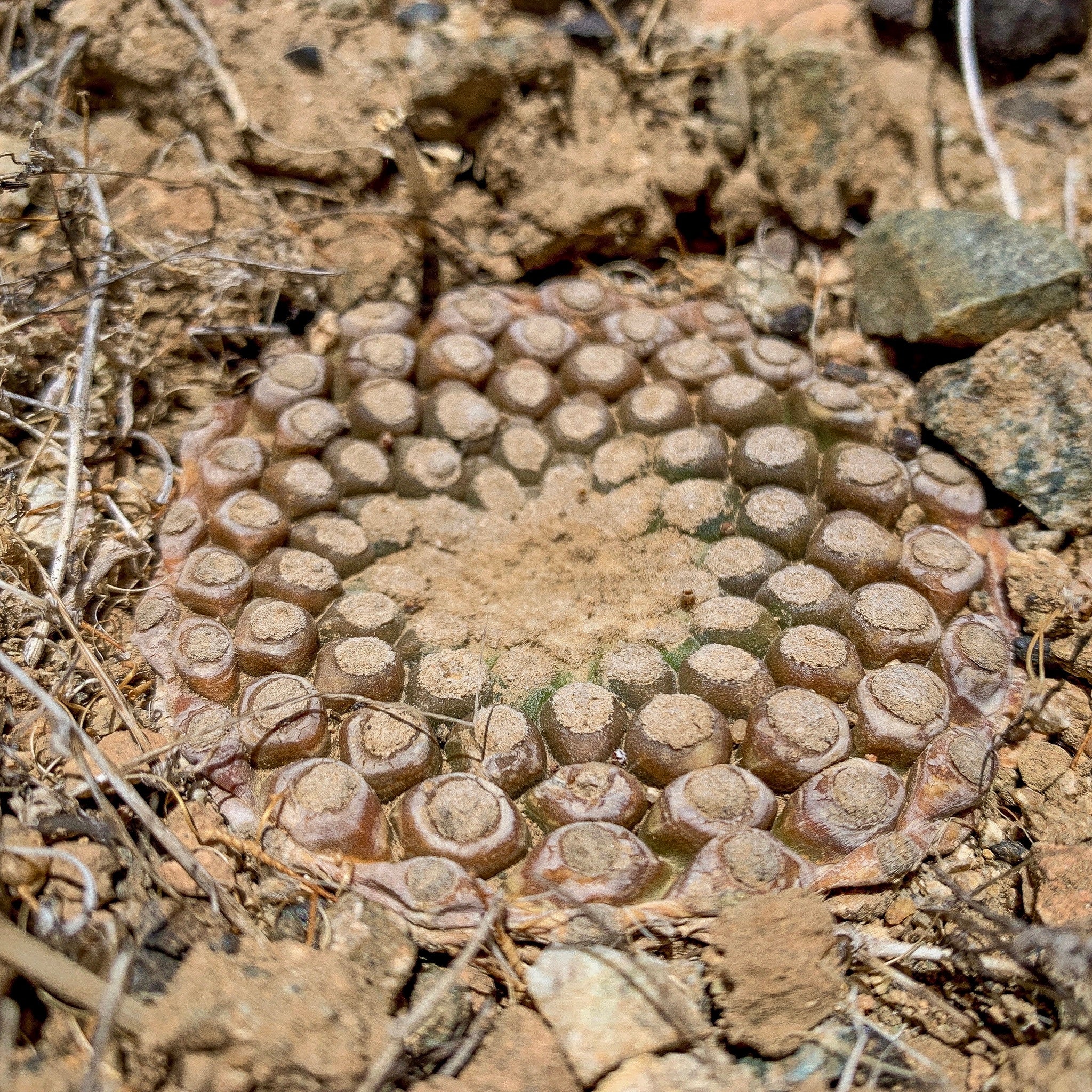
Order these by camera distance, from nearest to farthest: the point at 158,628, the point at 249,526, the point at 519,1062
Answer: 1. the point at 519,1062
2. the point at 158,628
3. the point at 249,526

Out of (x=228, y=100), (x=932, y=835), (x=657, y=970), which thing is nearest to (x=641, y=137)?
(x=228, y=100)

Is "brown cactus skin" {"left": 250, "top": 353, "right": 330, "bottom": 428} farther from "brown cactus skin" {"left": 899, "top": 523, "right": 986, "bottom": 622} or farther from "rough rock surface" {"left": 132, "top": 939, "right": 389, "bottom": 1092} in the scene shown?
"brown cactus skin" {"left": 899, "top": 523, "right": 986, "bottom": 622}

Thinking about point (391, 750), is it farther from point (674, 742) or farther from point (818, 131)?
point (818, 131)

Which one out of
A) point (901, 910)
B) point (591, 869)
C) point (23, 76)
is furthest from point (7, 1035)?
point (23, 76)

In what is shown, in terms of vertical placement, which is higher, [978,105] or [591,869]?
[978,105]

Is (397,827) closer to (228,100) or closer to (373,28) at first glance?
(228,100)

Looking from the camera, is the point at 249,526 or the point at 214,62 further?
the point at 214,62

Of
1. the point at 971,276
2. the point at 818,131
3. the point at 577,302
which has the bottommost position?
the point at 577,302

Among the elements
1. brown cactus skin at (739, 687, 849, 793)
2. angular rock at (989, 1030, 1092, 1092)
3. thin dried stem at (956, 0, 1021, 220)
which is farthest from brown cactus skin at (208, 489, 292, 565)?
thin dried stem at (956, 0, 1021, 220)

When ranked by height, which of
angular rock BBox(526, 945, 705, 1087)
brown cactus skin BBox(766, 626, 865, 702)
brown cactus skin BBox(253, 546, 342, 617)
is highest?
brown cactus skin BBox(766, 626, 865, 702)
